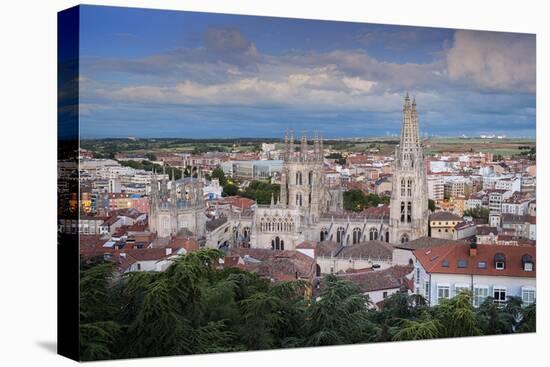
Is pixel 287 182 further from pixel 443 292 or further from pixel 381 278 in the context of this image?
pixel 443 292

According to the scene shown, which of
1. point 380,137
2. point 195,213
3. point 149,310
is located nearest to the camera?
point 149,310

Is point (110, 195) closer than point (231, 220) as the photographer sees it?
Yes

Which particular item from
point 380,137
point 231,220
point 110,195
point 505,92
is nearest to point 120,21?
point 110,195

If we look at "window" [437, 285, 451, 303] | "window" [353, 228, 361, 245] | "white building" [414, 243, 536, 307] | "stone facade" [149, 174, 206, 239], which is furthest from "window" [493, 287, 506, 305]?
"stone facade" [149, 174, 206, 239]

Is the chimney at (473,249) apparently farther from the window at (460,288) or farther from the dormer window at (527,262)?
the dormer window at (527,262)

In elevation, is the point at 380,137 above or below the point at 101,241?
above

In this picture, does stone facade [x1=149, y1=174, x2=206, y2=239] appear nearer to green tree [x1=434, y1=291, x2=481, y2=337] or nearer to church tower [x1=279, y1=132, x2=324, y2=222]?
church tower [x1=279, y1=132, x2=324, y2=222]

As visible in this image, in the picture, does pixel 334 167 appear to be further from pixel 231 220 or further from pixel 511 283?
pixel 511 283
